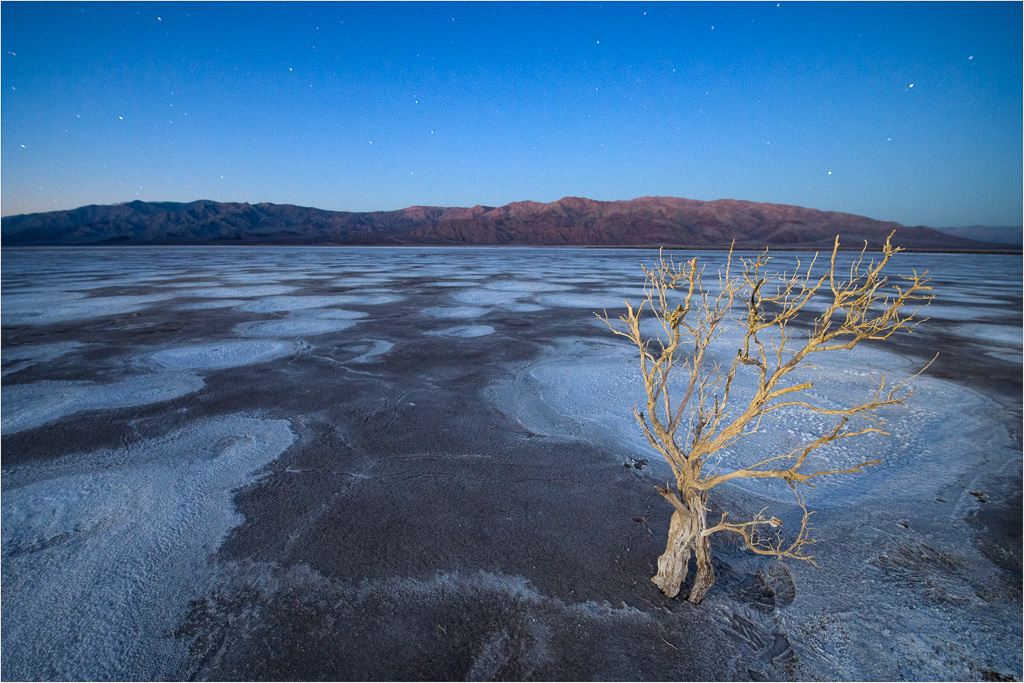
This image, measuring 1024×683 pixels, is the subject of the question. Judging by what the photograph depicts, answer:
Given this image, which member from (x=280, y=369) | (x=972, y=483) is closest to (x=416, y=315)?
(x=280, y=369)

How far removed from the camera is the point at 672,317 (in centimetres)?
231

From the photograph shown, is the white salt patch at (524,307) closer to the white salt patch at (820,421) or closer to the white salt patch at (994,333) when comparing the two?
the white salt patch at (820,421)

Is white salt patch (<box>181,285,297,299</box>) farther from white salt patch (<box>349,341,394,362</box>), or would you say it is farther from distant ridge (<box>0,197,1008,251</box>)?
distant ridge (<box>0,197,1008,251</box>)

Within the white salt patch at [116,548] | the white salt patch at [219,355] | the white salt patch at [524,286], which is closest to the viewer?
the white salt patch at [116,548]

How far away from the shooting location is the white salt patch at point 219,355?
21.4ft

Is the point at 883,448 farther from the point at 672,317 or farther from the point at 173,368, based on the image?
the point at 173,368

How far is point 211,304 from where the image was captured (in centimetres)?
1198

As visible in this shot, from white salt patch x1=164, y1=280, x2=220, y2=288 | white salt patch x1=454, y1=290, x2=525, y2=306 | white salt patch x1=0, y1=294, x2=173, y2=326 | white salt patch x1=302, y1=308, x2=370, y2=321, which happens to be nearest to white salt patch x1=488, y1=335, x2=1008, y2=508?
white salt patch x1=302, y1=308, x2=370, y2=321

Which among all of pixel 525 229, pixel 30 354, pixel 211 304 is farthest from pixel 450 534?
pixel 525 229

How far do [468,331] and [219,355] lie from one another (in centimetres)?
404

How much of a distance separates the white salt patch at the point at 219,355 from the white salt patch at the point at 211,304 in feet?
15.6

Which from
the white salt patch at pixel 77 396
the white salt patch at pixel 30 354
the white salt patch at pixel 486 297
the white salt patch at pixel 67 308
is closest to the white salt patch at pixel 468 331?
the white salt patch at pixel 486 297

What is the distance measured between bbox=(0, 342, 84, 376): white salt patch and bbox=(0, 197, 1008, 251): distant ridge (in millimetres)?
133132

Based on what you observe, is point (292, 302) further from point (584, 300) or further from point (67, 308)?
point (584, 300)
